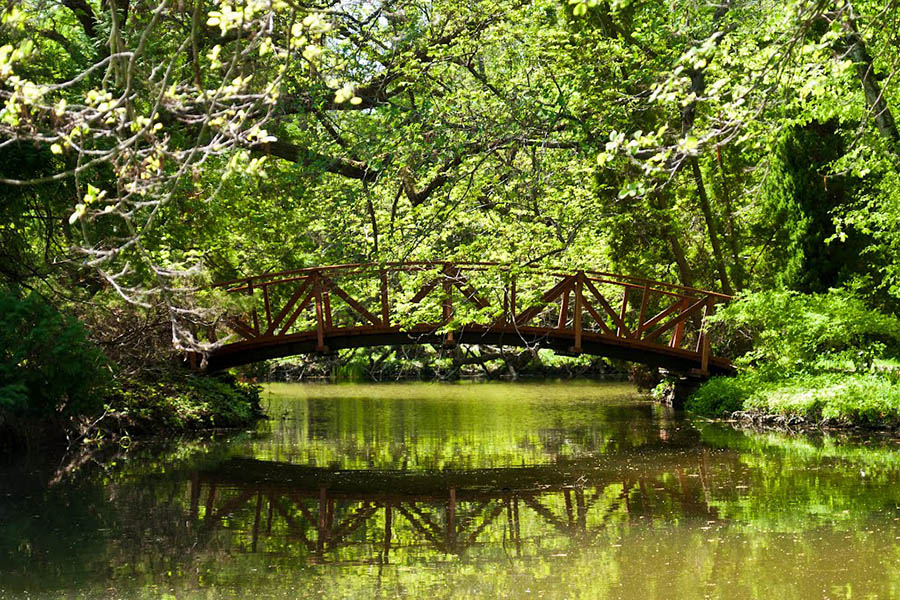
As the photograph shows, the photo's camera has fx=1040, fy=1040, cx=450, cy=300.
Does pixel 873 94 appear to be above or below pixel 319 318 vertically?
above

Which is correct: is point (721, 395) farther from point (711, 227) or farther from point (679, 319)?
point (711, 227)

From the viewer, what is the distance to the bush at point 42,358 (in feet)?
37.4

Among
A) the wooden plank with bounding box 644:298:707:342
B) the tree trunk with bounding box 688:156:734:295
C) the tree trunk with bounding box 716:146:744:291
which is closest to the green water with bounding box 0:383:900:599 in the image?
the wooden plank with bounding box 644:298:707:342

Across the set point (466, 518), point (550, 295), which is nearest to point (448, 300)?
point (550, 295)

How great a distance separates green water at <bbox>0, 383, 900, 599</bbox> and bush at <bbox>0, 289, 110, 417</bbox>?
2.72 ft

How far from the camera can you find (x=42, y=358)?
38.2 feet

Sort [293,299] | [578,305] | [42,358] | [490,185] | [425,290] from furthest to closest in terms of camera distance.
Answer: [578,305], [293,299], [425,290], [490,185], [42,358]

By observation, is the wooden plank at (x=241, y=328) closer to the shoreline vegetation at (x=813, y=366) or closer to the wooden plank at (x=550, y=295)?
the wooden plank at (x=550, y=295)

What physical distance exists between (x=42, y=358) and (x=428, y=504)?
16.6ft

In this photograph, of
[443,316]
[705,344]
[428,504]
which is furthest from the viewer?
[705,344]

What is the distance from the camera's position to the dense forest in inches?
486

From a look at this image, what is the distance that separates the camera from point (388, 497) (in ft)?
32.2

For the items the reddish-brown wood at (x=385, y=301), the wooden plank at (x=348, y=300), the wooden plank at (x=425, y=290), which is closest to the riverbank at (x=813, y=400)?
the wooden plank at (x=425, y=290)

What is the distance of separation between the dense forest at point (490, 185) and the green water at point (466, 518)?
1.64 m
